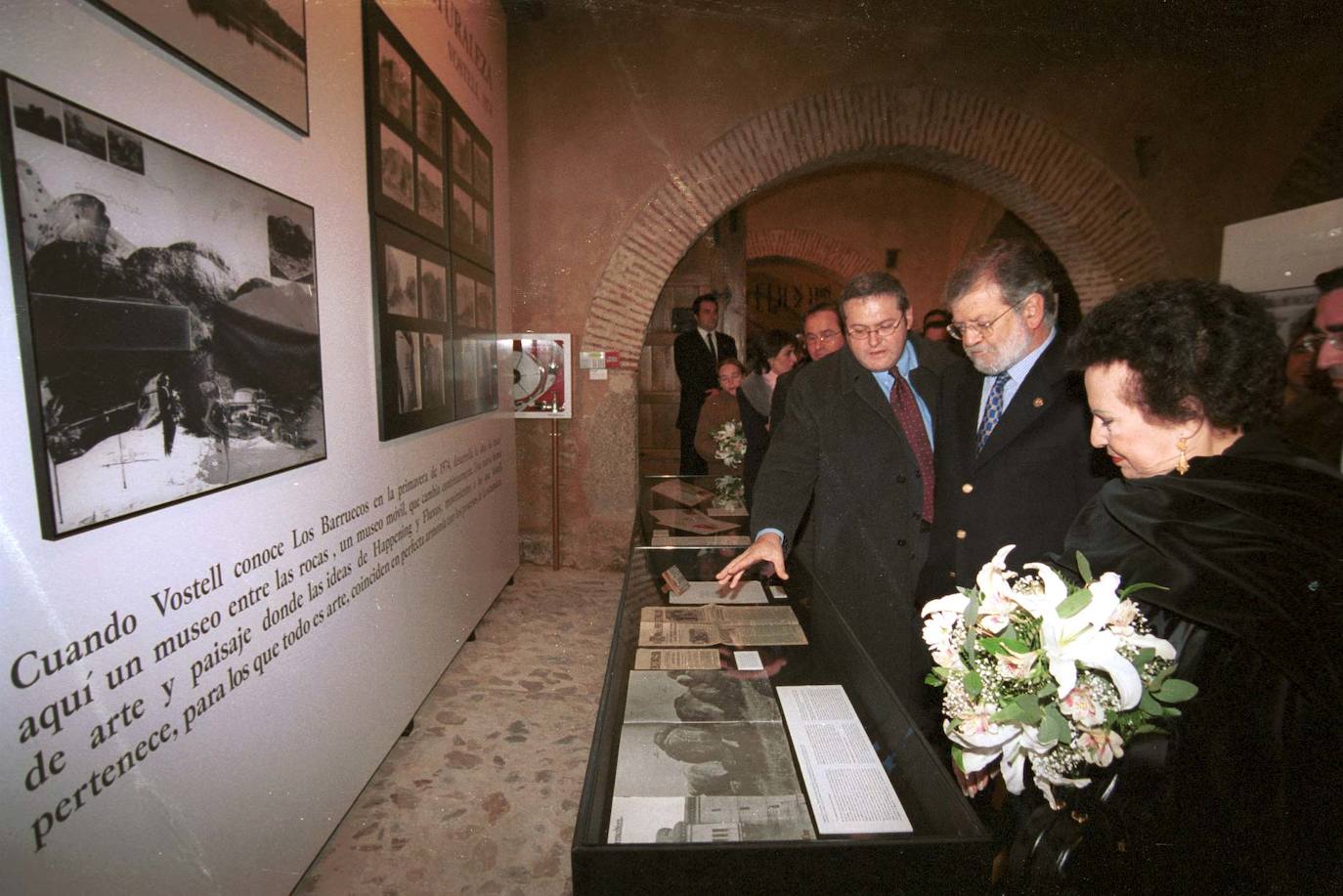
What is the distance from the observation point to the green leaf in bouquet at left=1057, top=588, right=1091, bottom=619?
3.15ft

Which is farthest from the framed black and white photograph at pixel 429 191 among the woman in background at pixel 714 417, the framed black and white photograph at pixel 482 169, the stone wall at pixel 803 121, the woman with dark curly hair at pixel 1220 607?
the woman with dark curly hair at pixel 1220 607

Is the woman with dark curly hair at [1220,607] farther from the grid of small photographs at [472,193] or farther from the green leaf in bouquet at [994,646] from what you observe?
the grid of small photographs at [472,193]

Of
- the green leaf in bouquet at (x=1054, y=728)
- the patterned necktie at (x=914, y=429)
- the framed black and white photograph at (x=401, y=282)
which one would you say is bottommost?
the green leaf in bouquet at (x=1054, y=728)

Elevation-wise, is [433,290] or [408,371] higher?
[433,290]

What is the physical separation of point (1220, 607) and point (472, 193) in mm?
3882

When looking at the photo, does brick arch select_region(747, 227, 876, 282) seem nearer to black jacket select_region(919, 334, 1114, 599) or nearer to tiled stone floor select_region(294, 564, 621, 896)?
tiled stone floor select_region(294, 564, 621, 896)

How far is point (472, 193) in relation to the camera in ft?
12.6

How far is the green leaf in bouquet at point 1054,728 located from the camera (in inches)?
37.3

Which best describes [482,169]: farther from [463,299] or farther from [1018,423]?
[1018,423]

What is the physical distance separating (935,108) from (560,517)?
4325 mm

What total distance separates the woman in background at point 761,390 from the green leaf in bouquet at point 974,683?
277cm

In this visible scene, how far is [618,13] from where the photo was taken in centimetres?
490

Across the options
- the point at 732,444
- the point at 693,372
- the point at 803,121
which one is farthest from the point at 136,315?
the point at 693,372

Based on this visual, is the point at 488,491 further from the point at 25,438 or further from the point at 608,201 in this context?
the point at 25,438
